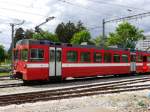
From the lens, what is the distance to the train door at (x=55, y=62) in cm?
2439

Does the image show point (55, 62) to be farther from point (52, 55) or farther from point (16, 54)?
point (16, 54)

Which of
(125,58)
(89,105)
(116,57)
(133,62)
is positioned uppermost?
(116,57)

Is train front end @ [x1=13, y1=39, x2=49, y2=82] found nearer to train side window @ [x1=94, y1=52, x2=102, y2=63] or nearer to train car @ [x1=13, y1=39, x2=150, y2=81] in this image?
train car @ [x1=13, y1=39, x2=150, y2=81]

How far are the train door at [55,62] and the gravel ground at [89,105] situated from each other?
7898mm

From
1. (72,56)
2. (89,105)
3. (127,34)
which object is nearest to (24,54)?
(72,56)

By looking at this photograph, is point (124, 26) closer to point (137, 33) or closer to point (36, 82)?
point (137, 33)

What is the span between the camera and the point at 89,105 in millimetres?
14562

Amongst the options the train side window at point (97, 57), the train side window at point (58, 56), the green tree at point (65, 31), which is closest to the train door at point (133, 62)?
the train side window at point (97, 57)

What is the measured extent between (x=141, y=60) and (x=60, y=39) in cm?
5948

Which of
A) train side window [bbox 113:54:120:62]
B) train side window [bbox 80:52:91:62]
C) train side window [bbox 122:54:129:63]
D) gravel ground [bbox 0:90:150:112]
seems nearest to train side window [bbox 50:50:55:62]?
train side window [bbox 80:52:91:62]

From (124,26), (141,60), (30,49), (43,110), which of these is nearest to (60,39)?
(124,26)

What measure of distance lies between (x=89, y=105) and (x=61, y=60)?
1092 centimetres

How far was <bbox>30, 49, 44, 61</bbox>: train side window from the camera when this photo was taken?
23.1 m

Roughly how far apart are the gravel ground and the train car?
24.1ft
